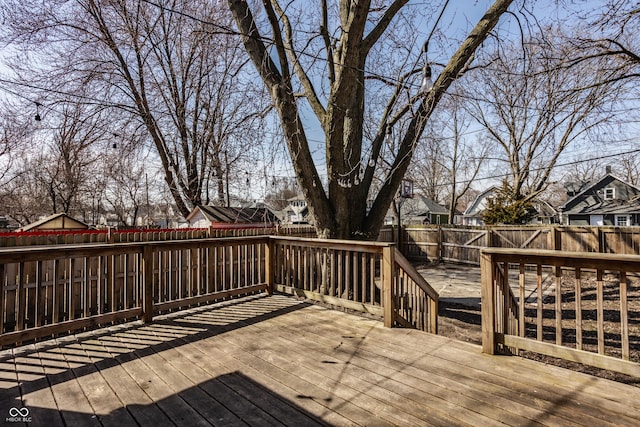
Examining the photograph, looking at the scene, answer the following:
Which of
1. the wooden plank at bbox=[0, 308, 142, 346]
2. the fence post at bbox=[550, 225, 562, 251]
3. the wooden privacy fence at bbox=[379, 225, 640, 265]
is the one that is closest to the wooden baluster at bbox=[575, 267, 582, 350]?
the wooden plank at bbox=[0, 308, 142, 346]

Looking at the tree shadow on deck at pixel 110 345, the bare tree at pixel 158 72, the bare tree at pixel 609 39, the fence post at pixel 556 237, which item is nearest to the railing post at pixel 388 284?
the tree shadow on deck at pixel 110 345

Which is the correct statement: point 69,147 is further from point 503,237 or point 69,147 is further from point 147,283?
point 503,237

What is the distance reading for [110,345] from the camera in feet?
9.82

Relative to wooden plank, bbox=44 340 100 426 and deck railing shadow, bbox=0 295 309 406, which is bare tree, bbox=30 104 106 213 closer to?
deck railing shadow, bbox=0 295 309 406

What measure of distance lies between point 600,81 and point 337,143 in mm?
6576

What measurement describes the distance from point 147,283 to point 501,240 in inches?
475

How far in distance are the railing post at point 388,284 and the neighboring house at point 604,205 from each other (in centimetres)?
2225

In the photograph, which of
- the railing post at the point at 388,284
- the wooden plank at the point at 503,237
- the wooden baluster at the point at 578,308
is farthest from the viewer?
the wooden plank at the point at 503,237

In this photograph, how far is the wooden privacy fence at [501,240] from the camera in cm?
970

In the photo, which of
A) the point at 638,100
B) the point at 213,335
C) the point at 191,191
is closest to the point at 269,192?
the point at 213,335

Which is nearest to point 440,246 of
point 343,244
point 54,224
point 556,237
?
point 556,237

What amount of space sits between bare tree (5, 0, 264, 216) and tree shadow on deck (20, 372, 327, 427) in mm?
4932

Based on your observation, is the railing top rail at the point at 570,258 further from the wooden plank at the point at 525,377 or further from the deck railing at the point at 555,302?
the wooden plank at the point at 525,377

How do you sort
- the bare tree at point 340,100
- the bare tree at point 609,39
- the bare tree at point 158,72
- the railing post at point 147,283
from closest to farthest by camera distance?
the railing post at point 147,283 → the bare tree at point 340,100 → the bare tree at point 609,39 → the bare tree at point 158,72
